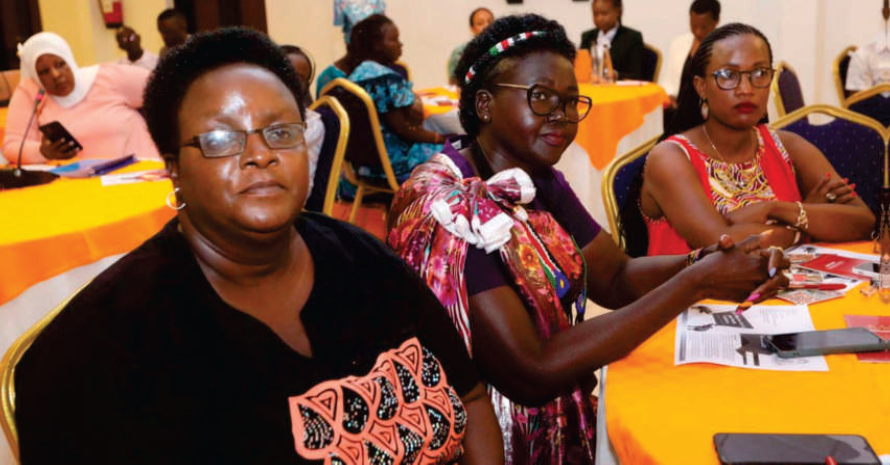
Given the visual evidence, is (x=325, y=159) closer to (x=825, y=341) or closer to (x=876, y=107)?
(x=825, y=341)

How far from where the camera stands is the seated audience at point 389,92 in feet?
14.8

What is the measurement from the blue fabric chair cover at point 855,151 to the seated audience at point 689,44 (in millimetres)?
3315

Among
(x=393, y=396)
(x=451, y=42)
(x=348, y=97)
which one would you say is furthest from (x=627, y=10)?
(x=393, y=396)

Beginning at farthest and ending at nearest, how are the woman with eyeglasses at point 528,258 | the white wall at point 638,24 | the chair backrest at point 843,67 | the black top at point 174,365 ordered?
the white wall at point 638,24 → the chair backrest at point 843,67 → the woman with eyeglasses at point 528,258 → the black top at point 174,365

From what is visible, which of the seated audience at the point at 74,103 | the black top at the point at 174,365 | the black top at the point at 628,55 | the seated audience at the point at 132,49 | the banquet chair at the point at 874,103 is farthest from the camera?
the seated audience at the point at 132,49

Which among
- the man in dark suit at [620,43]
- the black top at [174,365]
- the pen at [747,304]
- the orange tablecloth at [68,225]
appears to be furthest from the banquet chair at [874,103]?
the black top at [174,365]

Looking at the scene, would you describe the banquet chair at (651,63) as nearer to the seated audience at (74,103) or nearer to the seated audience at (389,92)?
the seated audience at (389,92)

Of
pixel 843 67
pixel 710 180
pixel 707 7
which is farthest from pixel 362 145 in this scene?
pixel 843 67

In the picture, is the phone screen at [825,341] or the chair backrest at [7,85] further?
the chair backrest at [7,85]

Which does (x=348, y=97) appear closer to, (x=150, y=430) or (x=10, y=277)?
(x=10, y=277)

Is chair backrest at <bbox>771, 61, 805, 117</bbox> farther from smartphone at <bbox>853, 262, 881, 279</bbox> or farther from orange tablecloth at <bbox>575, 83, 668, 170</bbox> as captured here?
smartphone at <bbox>853, 262, 881, 279</bbox>

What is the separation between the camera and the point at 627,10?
320 inches

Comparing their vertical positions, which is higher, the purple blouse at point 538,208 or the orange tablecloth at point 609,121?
the purple blouse at point 538,208

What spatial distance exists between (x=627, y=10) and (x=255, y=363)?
771cm
